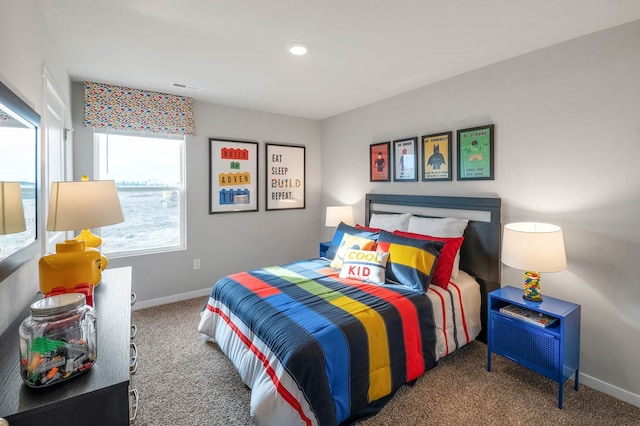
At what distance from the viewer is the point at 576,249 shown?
2.27 m

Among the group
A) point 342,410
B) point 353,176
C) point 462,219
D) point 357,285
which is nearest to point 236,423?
point 342,410

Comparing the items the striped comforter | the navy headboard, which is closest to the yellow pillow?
the striped comforter

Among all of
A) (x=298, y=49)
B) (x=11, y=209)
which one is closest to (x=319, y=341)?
(x=11, y=209)

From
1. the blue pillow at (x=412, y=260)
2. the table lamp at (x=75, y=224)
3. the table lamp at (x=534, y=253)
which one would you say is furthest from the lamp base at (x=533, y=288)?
the table lamp at (x=75, y=224)

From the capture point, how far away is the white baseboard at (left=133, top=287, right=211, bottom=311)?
11.5ft

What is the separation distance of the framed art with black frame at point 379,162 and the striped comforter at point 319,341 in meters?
1.57

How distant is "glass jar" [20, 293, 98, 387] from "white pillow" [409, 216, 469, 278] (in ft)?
8.10

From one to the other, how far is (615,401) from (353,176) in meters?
3.09

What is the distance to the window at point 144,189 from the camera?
333 centimetres

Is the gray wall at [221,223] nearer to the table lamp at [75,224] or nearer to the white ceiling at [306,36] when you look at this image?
the white ceiling at [306,36]

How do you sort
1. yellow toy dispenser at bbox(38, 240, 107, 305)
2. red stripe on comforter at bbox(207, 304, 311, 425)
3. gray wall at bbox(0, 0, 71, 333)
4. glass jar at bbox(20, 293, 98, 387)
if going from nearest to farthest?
glass jar at bbox(20, 293, 98, 387), gray wall at bbox(0, 0, 71, 333), yellow toy dispenser at bbox(38, 240, 107, 305), red stripe on comforter at bbox(207, 304, 311, 425)

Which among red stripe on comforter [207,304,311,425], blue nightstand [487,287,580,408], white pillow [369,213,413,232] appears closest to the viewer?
red stripe on comforter [207,304,311,425]

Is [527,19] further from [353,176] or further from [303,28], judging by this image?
[353,176]

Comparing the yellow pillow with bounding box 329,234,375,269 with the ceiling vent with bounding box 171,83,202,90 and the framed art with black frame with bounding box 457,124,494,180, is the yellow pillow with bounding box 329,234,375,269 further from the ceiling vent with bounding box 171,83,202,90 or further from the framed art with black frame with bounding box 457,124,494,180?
the ceiling vent with bounding box 171,83,202,90
